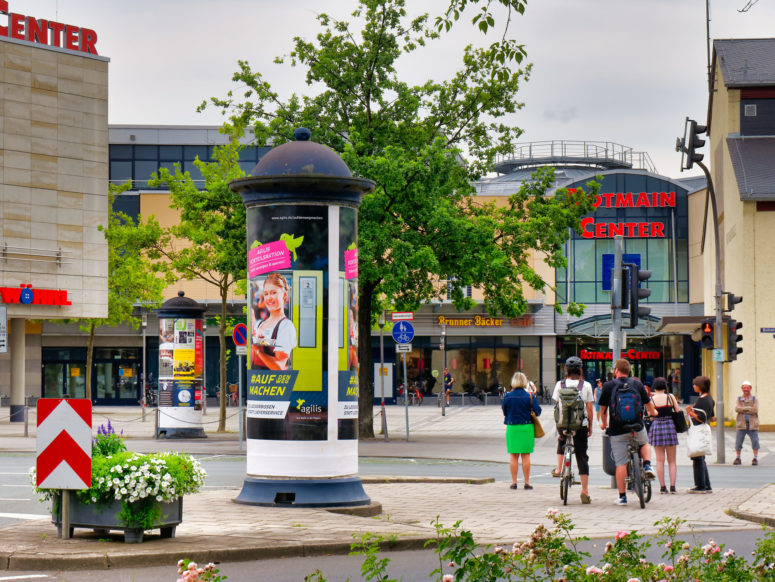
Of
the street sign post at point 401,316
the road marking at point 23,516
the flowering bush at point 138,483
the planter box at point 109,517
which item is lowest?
the road marking at point 23,516

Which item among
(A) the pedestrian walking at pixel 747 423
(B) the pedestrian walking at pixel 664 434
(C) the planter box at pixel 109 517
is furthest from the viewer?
(A) the pedestrian walking at pixel 747 423

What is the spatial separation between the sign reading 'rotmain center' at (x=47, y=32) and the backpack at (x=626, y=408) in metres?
36.1

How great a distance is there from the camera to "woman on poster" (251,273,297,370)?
13648mm

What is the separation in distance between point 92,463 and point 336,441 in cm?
366

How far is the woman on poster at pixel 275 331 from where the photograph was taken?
13648 mm

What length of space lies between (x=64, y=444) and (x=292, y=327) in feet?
12.4

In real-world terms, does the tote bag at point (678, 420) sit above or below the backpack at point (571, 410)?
below

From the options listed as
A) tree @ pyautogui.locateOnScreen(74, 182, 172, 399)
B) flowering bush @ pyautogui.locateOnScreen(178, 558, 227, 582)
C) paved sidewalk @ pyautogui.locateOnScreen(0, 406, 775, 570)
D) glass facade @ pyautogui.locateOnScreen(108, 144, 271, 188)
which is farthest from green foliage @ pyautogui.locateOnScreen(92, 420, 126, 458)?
glass facade @ pyautogui.locateOnScreen(108, 144, 271, 188)

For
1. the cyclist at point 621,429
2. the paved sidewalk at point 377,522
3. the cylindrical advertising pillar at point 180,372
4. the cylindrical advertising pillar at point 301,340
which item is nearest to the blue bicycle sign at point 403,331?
the cylindrical advertising pillar at point 180,372

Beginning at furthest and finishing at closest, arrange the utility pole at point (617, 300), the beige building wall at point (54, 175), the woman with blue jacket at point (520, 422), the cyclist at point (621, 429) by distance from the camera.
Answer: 1. the beige building wall at point (54, 175)
2. the utility pole at point (617, 300)
3. the woman with blue jacket at point (520, 422)
4. the cyclist at point (621, 429)

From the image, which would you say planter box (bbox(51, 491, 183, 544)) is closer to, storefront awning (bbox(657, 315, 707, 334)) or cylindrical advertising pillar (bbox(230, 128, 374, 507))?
cylindrical advertising pillar (bbox(230, 128, 374, 507))

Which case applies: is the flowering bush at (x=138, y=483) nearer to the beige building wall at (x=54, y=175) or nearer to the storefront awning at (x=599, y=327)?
the beige building wall at (x=54, y=175)

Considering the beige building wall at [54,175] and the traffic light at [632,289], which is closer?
the traffic light at [632,289]

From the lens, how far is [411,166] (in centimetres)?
Result: 2758
